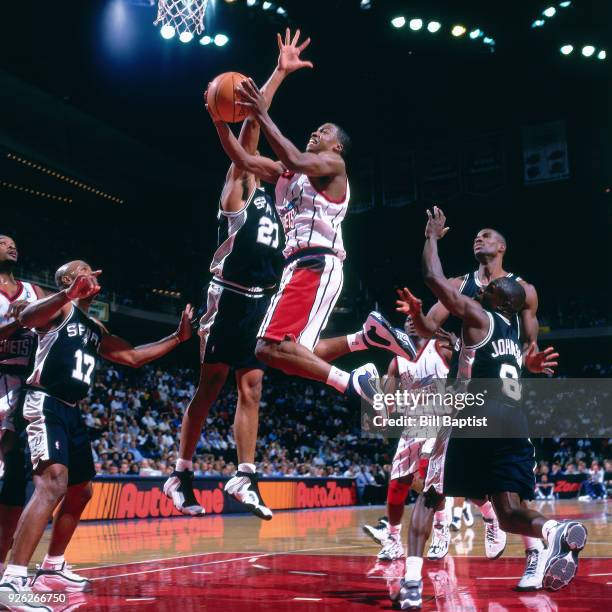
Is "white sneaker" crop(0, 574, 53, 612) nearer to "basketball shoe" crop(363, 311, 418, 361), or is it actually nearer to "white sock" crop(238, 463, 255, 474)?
"white sock" crop(238, 463, 255, 474)

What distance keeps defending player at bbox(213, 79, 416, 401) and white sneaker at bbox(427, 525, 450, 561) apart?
9.56ft

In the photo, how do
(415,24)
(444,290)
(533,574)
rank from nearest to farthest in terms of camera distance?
1. (444,290)
2. (533,574)
3. (415,24)

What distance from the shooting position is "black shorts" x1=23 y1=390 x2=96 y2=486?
500 cm

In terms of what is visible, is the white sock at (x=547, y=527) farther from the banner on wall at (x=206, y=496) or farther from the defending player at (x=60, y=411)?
the banner on wall at (x=206, y=496)

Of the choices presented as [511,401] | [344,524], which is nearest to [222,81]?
[511,401]

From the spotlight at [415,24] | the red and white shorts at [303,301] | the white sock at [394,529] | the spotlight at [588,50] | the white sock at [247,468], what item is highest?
the spotlight at [415,24]

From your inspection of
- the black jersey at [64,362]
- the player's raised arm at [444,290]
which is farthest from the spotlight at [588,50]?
the black jersey at [64,362]

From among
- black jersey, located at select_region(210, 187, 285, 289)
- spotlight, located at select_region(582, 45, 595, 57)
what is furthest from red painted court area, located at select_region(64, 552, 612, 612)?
spotlight, located at select_region(582, 45, 595, 57)

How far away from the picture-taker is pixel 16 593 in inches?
178

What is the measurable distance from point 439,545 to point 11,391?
4158mm

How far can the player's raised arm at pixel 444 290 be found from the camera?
484 cm

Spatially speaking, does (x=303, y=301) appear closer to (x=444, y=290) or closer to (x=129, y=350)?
(x=444, y=290)

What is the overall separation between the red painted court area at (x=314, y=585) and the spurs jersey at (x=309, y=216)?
2291mm

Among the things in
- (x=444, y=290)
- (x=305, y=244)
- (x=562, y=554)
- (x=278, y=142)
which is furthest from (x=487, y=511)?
(x=278, y=142)
